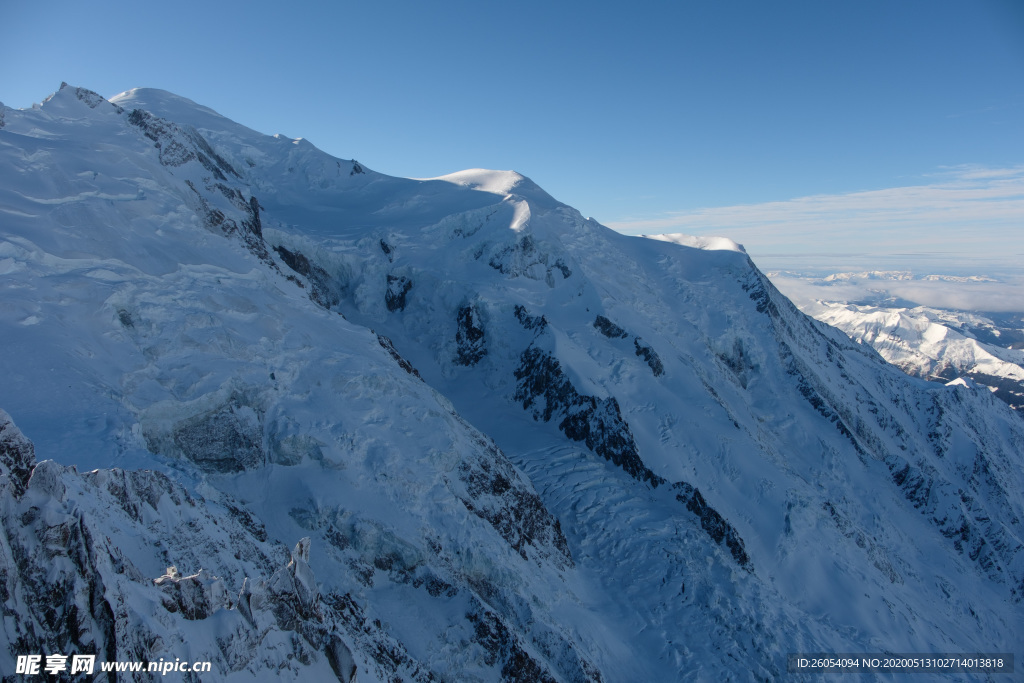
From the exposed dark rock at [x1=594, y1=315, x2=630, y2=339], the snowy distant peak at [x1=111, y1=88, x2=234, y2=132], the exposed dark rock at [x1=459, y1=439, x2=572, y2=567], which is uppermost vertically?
the snowy distant peak at [x1=111, y1=88, x2=234, y2=132]

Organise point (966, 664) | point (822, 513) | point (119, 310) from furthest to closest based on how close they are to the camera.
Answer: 1. point (822, 513)
2. point (966, 664)
3. point (119, 310)

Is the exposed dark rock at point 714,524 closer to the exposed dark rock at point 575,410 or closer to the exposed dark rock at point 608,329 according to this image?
the exposed dark rock at point 575,410

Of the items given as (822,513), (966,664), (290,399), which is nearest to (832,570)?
(822,513)

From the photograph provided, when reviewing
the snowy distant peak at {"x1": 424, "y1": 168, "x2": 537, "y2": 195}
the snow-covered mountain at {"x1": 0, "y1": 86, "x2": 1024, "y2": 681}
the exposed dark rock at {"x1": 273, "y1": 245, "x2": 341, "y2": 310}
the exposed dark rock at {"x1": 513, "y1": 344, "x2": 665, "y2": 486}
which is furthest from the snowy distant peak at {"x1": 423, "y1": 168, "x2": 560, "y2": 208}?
the exposed dark rock at {"x1": 513, "y1": 344, "x2": 665, "y2": 486}

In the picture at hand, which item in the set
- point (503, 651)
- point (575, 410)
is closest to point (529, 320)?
point (575, 410)

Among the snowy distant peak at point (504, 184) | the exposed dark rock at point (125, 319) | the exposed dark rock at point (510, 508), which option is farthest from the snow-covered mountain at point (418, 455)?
the snowy distant peak at point (504, 184)

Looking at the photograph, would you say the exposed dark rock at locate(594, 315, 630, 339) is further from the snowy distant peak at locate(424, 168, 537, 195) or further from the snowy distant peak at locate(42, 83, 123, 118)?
the snowy distant peak at locate(42, 83, 123, 118)

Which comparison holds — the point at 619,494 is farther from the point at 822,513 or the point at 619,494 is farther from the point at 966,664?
the point at 966,664
